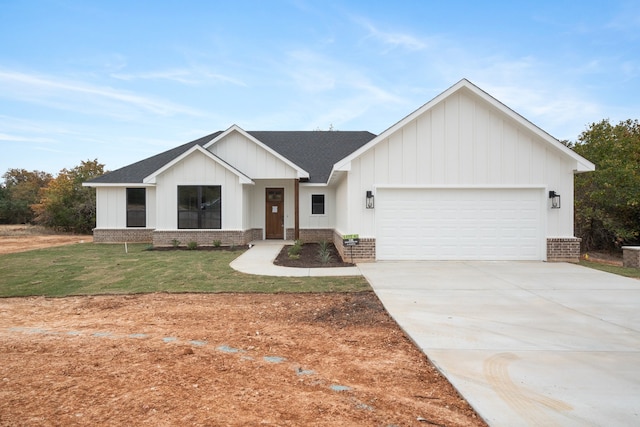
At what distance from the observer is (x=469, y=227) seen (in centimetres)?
1249

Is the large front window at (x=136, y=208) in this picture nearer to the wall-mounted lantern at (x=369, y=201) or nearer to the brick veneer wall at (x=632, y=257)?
the wall-mounted lantern at (x=369, y=201)

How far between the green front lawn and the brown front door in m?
6.39

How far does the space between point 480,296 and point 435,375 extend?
4.09m

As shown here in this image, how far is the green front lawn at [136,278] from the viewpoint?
8.54 metres

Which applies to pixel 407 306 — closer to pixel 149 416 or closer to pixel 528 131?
pixel 149 416

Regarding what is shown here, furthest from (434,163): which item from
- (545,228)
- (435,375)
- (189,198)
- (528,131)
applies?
(189,198)

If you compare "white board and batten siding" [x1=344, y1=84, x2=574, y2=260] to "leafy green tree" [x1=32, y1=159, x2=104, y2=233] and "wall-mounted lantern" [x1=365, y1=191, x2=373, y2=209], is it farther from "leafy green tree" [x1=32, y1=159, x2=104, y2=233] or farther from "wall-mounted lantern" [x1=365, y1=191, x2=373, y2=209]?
"leafy green tree" [x1=32, y1=159, x2=104, y2=233]

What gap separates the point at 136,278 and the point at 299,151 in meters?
13.9

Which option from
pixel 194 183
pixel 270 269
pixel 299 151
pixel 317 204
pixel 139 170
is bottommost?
pixel 270 269

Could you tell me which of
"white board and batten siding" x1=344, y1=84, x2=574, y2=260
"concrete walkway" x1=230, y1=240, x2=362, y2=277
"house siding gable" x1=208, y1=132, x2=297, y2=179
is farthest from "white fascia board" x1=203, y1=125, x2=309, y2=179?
"white board and batten siding" x1=344, y1=84, x2=574, y2=260

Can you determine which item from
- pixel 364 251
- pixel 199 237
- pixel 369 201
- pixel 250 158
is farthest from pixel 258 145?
pixel 364 251

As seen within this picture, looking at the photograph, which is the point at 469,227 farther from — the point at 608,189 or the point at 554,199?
the point at 608,189

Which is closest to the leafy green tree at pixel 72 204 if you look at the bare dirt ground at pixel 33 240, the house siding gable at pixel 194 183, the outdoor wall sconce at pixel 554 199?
the bare dirt ground at pixel 33 240

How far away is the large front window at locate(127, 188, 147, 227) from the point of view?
19641 millimetres
